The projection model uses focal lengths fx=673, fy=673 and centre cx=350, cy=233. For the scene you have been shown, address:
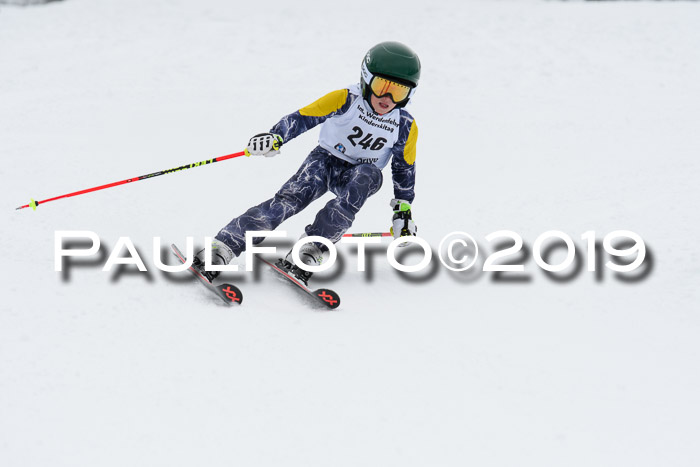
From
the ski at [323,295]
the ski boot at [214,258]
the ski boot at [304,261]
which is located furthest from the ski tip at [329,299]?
the ski boot at [214,258]

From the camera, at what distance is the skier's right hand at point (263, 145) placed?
4129mm

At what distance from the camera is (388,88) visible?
416 centimetres

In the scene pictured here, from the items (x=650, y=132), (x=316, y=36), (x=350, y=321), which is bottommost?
(x=350, y=321)

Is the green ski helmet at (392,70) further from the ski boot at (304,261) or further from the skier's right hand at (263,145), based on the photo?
the ski boot at (304,261)

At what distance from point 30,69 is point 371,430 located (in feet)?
26.7

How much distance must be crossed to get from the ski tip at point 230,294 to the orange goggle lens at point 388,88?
1.51 metres

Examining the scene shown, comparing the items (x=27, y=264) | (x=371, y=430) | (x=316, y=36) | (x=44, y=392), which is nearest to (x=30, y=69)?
(x=316, y=36)

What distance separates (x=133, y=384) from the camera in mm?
2721

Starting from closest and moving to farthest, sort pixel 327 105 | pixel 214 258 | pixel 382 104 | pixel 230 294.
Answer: pixel 230 294, pixel 214 258, pixel 382 104, pixel 327 105

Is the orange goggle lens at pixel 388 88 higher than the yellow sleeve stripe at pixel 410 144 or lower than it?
higher

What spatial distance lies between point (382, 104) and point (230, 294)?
1548 mm

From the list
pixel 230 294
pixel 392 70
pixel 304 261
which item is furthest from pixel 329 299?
pixel 392 70

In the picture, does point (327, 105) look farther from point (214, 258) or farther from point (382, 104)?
point (214, 258)

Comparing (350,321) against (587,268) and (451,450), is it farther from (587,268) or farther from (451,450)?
(587,268)
